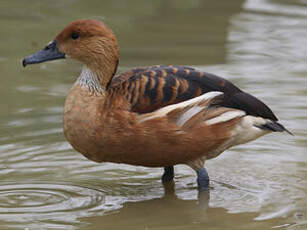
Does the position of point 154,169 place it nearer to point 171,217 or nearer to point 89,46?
point 171,217

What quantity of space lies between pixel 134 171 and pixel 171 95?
4.25 ft

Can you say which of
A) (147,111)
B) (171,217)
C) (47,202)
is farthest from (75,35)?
(171,217)

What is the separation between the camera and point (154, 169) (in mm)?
8016

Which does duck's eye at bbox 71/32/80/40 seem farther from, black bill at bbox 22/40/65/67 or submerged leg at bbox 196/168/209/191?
submerged leg at bbox 196/168/209/191

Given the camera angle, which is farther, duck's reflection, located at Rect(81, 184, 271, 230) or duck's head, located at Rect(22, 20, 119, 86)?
duck's head, located at Rect(22, 20, 119, 86)

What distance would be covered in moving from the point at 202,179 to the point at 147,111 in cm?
90

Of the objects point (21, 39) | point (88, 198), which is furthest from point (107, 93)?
point (21, 39)

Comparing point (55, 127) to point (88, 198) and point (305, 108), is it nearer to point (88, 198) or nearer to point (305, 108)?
point (88, 198)

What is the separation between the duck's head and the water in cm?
113

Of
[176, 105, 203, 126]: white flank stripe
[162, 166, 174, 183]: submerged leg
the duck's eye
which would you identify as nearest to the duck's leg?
[162, 166, 174, 183]: submerged leg

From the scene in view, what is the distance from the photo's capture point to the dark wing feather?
6801 millimetres

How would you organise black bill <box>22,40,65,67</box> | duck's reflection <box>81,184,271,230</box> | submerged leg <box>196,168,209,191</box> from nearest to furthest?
duck's reflection <box>81,184,271,230</box>, black bill <box>22,40,65,67</box>, submerged leg <box>196,168,209,191</box>

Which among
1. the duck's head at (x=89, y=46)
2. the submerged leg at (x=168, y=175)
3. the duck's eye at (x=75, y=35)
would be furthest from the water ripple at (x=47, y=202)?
the duck's eye at (x=75, y=35)

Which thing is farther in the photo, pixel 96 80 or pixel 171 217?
pixel 96 80
